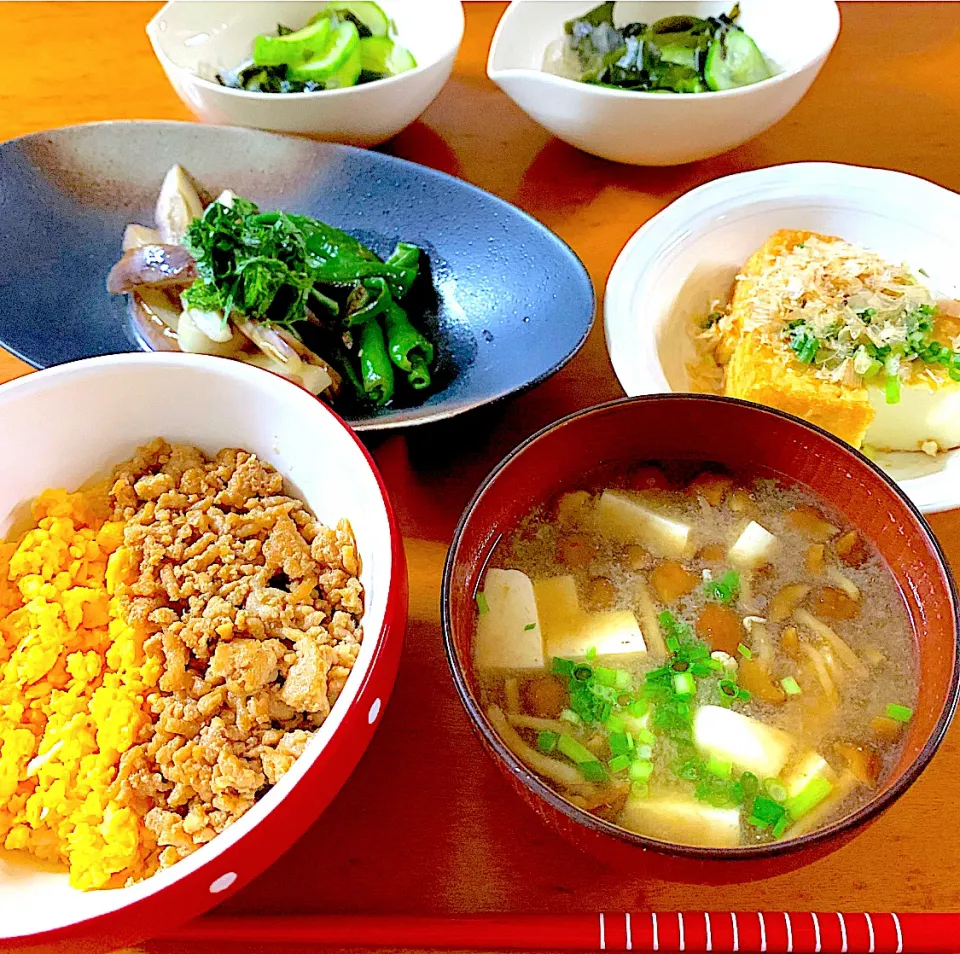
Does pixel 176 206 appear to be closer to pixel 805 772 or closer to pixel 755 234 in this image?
pixel 755 234

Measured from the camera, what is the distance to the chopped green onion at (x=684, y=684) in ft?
2.64

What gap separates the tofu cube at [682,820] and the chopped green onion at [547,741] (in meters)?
0.08

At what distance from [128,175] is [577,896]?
123 centimetres

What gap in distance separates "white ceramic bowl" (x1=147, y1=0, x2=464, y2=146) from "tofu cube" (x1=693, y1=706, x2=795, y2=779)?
107 cm

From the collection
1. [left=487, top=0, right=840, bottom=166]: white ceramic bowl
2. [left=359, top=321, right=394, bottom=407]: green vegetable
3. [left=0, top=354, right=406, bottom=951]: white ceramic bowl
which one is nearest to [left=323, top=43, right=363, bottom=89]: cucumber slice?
[left=487, top=0, right=840, bottom=166]: white ceramic bowl

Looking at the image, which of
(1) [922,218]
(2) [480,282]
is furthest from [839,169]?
(2) [480,282]

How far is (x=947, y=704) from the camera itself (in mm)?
685

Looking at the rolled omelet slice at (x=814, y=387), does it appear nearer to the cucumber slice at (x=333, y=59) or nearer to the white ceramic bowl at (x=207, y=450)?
the white ceramic bowl at (x=207, y=450)

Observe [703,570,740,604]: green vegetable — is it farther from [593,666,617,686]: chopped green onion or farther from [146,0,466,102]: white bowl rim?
[146,0,466,102]: white bowl rim

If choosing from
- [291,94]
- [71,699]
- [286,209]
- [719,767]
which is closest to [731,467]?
[719,767]

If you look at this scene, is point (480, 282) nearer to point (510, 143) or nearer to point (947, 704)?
point (510, 143)

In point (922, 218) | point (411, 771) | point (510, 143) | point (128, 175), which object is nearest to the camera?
point (411, 771)

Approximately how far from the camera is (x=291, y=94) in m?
1.38

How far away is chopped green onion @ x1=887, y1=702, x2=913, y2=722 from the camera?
77 cm
